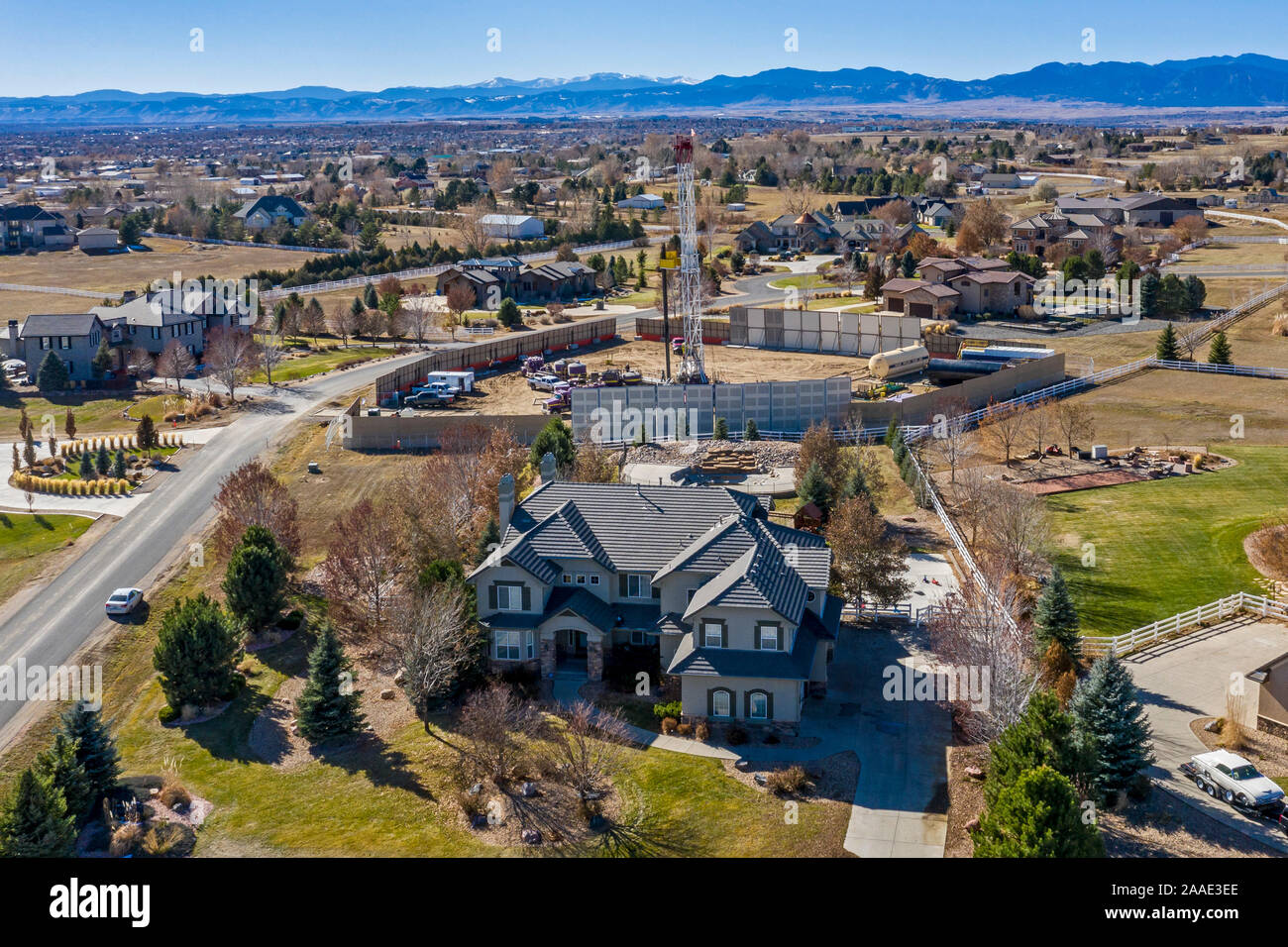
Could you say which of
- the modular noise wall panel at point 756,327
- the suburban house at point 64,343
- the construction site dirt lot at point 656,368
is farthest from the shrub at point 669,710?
the suburban house at point 64,343

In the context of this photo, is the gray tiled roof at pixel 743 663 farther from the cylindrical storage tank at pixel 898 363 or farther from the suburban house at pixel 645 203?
the suburban house at pixel 645 203

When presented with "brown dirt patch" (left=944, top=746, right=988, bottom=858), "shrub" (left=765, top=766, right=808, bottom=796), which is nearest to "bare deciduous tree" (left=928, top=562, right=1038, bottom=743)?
"brown dirt patch" (left=944, top=746, right=988, bottom=858)

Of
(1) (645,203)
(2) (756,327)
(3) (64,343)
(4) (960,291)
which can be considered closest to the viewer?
(3) (64,343)

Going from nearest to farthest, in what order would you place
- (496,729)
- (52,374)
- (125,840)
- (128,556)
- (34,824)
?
(34,824)
(125,840)
(496,729)
(128,556)
(52,374)

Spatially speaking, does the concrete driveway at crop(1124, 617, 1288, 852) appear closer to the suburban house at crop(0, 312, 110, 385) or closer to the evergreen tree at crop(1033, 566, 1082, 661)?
the evergreen tree at crop(1033, 566, 1082, 661)

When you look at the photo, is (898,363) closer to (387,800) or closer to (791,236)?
(387,800)

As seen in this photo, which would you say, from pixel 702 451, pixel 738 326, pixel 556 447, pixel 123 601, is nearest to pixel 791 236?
pixel 738 326
